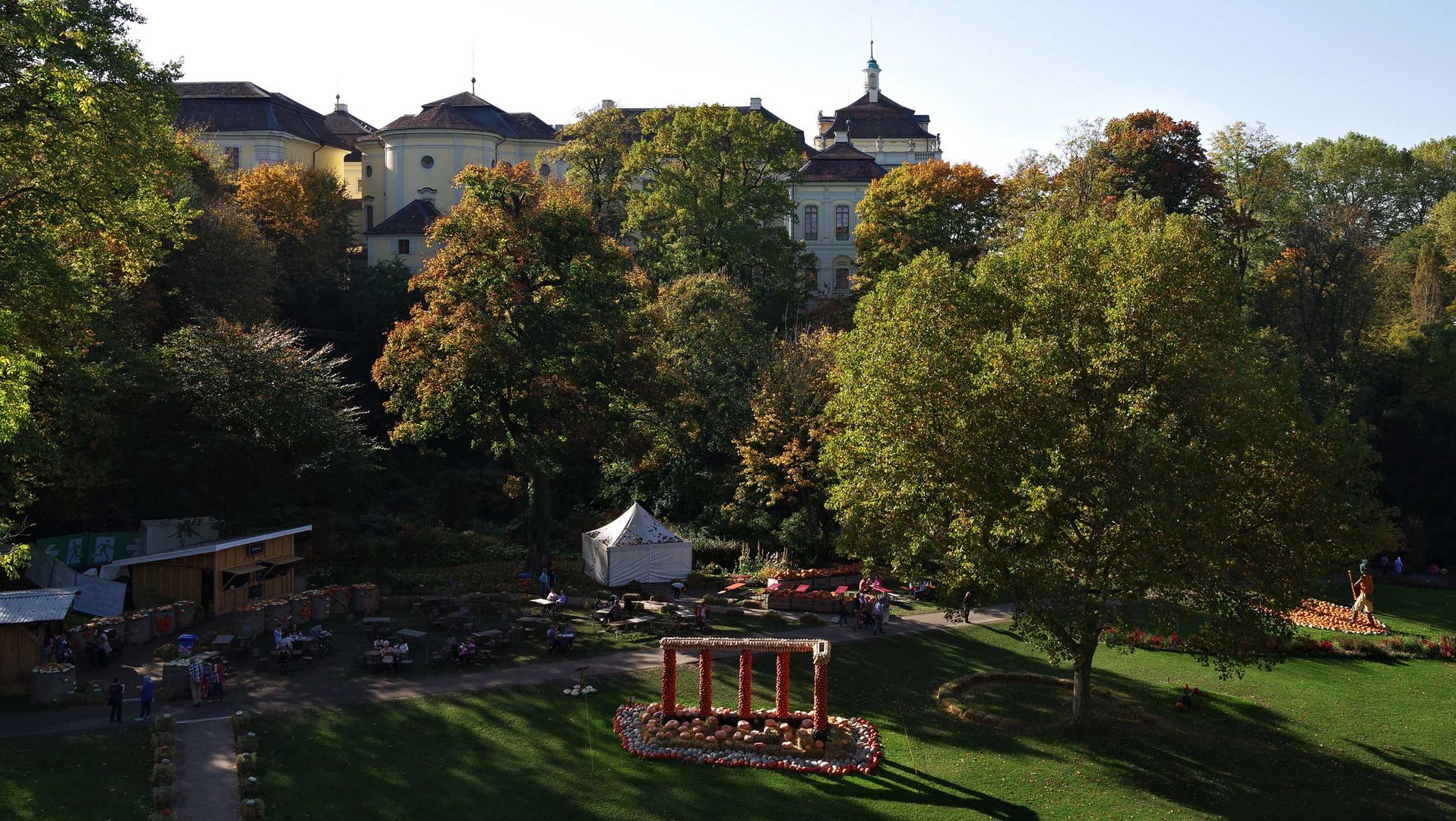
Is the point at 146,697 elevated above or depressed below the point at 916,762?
above

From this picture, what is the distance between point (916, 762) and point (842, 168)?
64.6 meters

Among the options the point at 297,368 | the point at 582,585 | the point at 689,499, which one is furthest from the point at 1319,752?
the point at 297,368

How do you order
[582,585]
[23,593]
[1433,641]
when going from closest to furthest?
1. [23,593]
2. [1433,641]
3. [582,585]

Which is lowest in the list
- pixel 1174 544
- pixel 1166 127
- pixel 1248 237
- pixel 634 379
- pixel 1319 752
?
pixel 1319 752

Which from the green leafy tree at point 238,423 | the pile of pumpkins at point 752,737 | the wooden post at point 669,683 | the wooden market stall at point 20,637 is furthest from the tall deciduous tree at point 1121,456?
the green leafy tree at point 238,423

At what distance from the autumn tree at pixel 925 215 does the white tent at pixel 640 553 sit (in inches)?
1138

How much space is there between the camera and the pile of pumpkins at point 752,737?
24.2 m

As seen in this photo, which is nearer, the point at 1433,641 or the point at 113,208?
the point at 113,208

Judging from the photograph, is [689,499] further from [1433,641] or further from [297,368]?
[1433,641]

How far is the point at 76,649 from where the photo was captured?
2867 cm

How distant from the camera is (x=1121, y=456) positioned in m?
23.6

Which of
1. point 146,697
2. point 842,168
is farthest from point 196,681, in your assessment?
point 842,168

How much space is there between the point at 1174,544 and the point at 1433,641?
17.4 meters

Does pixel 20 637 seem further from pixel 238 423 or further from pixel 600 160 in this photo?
pixel 600 160
